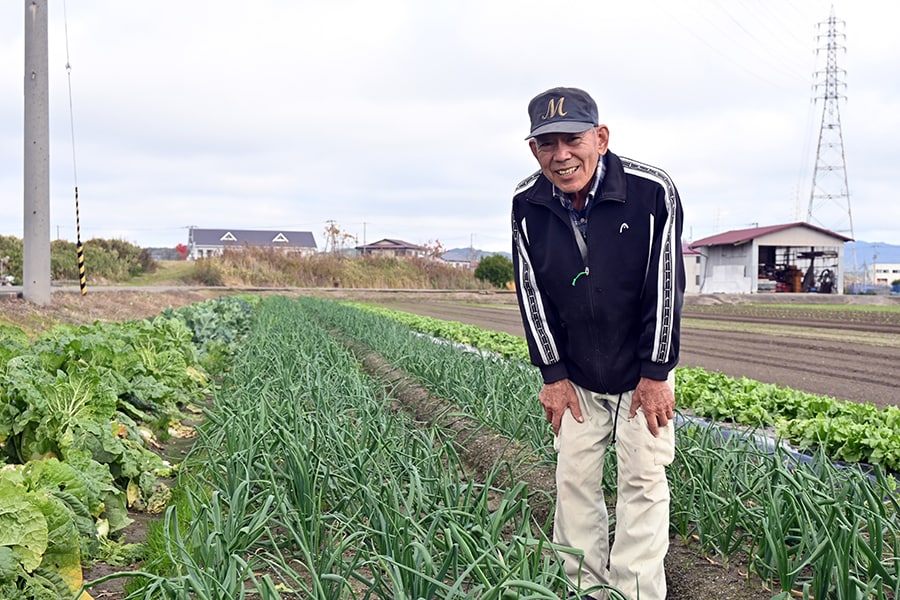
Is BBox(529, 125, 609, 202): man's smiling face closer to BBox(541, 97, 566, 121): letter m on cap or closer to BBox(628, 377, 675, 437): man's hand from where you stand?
BBox(541, 97, 566, 121): letter m on cap

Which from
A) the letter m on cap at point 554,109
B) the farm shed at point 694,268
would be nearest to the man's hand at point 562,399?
the letter m on cap at point 554,109

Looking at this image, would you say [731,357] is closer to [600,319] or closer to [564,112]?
[600,319]

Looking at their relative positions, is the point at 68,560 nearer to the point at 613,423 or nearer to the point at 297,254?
the point at 613,423

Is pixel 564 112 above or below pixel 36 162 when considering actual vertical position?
below

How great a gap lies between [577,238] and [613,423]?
2.37 ft

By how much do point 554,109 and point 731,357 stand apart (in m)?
10.6

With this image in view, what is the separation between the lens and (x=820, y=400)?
555 centimetres

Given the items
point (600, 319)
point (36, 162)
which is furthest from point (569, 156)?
point (36, 162)

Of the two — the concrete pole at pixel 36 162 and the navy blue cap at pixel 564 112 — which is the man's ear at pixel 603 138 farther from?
the concrete pole at pixel 36 162

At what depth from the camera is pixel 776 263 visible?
44594 mm

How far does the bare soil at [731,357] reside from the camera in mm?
2840

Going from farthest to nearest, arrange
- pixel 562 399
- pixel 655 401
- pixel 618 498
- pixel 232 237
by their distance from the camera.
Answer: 1. pixel 232 237
2. pixel 562 399
3. pixel 618 498
4. pixel 655 401

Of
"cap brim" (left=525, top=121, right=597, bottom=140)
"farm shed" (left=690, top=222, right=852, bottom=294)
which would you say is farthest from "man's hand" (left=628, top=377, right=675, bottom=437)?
"farm shed" (left=690, top=222, right=852, bottom=294)

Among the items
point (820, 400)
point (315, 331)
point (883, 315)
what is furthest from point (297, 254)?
point (820, 400)
